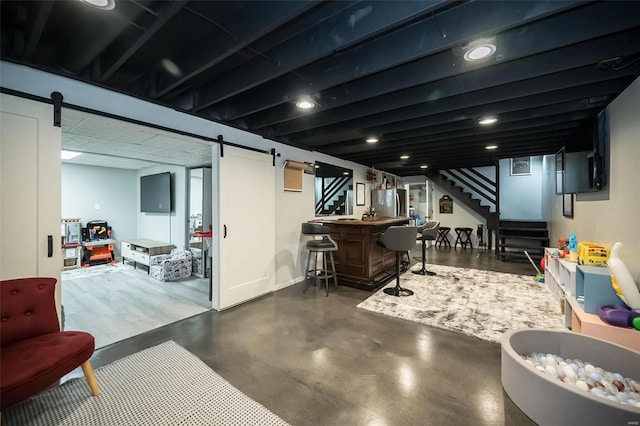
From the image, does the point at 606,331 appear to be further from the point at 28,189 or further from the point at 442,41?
the point at 28,189

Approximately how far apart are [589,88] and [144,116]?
453 cm

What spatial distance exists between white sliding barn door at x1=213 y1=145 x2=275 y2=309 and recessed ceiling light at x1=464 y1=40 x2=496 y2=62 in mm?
2731

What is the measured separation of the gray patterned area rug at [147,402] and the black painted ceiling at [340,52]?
2.43m

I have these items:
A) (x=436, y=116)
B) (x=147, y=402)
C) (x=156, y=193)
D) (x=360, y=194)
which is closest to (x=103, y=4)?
(x=147, y=402)

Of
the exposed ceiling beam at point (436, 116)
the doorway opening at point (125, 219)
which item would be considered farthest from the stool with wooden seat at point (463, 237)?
the doorway opening at point (125, 219)

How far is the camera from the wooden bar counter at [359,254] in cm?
421

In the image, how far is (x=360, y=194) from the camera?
6602 mm

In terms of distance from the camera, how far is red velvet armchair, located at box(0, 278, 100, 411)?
1358 mm

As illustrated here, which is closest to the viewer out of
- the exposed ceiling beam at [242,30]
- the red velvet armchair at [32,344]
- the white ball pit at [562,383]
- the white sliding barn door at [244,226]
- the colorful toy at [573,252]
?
the white ball pit at [562,383]

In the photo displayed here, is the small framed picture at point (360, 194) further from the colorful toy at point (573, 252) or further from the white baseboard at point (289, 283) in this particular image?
the colorful toy at point (573, 252)

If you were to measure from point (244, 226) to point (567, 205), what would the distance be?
5277mm

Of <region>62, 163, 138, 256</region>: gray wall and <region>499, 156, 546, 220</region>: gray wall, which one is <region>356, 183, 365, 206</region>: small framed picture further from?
<region>62, 163, 138, 256</region>: gray wall

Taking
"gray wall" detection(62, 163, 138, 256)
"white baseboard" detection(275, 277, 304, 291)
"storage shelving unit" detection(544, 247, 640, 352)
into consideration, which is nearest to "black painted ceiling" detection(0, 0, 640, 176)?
"storage shelving unit" detection(544, 247, 640, 352)

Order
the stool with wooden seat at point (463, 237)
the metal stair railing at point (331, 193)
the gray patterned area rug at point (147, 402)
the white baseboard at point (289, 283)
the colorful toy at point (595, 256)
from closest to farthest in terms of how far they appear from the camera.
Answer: the gray patterned area rug at point (147, 402) → the colorful toy at point (595, 256) → the white baseboard at point (289, 283) → the metal stair railing at point (331, 193) → the stool with wooden seat at point (463, 237)
